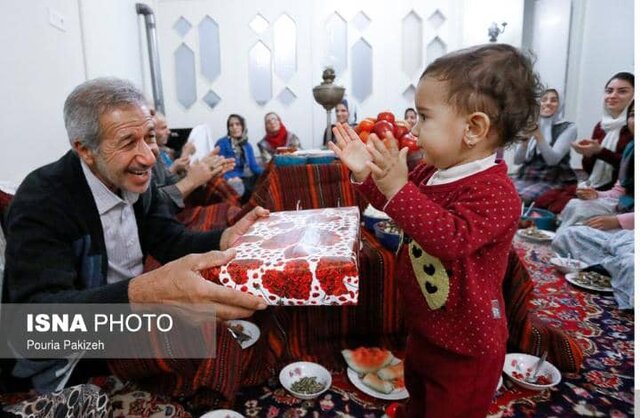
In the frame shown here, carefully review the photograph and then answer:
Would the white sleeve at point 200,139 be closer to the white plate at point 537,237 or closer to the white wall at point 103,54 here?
the white wall at point 103,54

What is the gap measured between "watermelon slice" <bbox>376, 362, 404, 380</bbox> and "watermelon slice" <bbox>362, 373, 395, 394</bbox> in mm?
17

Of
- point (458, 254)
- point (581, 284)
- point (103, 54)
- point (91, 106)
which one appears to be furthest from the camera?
point (103, 54)

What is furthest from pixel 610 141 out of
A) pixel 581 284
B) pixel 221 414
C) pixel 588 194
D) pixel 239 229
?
pixel 221 414

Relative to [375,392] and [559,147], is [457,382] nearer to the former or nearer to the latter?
[375,392]

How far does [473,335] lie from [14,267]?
3.23ft

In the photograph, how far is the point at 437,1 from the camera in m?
5.01

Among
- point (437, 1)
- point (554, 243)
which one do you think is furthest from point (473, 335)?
point (437, 1)

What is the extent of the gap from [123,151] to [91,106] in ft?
0.40

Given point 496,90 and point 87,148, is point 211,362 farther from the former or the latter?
point 496,90

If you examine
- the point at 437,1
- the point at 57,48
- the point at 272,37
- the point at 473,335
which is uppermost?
the point at 437,1

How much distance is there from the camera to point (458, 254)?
0.69m

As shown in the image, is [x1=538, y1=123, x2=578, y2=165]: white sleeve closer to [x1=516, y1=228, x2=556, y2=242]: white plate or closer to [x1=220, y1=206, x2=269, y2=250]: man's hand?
[x1=516, y1=228, x2=556, y2=242]: white plate

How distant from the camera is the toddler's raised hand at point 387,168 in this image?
0.71 m

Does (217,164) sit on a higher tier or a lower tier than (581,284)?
higher
